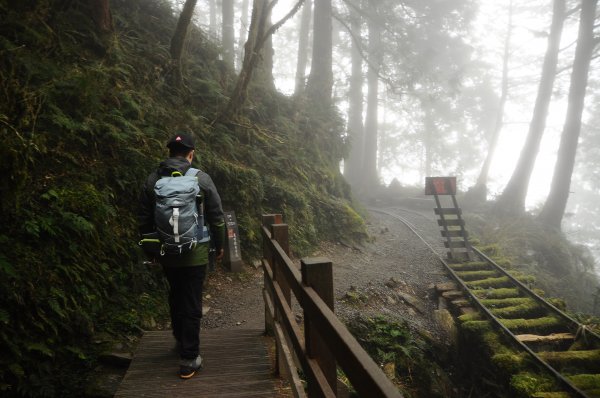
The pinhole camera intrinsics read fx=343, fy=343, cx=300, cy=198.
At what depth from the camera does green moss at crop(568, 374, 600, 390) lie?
5.29 m

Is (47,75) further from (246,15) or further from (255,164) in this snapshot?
(246,15)

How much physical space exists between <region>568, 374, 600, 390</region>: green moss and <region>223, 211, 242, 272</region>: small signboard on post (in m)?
6.06

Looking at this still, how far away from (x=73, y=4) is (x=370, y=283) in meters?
8.99

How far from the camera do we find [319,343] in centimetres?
225

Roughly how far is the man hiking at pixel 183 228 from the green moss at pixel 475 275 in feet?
26.9

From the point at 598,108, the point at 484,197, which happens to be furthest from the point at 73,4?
the point at 598,108

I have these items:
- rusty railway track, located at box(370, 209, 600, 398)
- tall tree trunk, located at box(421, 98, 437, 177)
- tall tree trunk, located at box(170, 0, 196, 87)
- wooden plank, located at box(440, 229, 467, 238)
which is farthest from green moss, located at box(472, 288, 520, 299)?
tall tree trunk, located at box(421, 98, 437, 177)

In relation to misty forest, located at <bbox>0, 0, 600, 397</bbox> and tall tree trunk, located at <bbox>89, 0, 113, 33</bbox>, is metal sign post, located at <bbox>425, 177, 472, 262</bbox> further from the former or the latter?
tall tree trunk, located at <bbox>89, 0, 113, 33</bbox>

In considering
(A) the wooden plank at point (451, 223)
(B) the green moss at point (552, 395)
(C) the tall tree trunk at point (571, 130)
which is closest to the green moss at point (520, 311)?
(B) the green moss at point (552, 395)

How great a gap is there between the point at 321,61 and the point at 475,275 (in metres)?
12.3

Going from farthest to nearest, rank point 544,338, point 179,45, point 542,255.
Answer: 1. point 542,255
2. point 179,45
3. point 544,338

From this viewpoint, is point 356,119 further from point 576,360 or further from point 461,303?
point 576,360

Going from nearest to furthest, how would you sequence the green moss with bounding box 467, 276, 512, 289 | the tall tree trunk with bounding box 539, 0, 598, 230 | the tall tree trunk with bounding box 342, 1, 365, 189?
the green moss with bounding box 467, 276, 512, 289, the tall tree trunk with bounding box 539, 0, 598, 230, the tall tree trunk with bounding box 342, 1, 365, 189

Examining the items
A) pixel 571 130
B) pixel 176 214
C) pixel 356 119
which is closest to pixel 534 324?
pixel 176 214
